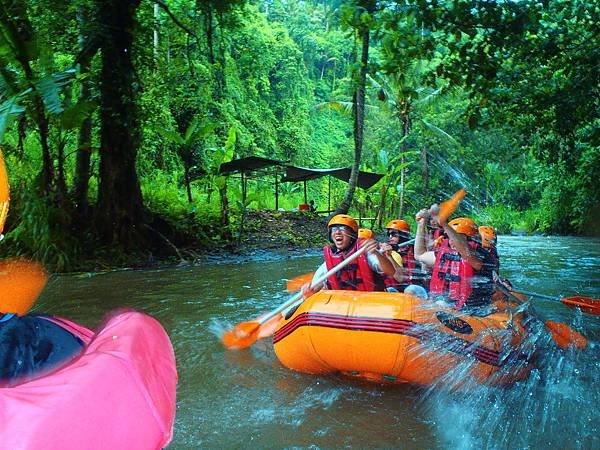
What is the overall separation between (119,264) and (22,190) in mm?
1905

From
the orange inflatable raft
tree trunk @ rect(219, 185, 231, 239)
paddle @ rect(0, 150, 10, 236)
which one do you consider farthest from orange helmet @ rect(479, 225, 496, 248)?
tree trunk @ rect(219, 185, 231, 239)

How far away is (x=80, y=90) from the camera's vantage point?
983cm

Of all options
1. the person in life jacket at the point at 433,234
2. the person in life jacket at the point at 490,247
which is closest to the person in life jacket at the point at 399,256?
the person in life jacket at the point at 433,234

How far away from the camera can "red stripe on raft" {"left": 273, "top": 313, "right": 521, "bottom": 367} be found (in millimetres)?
3555

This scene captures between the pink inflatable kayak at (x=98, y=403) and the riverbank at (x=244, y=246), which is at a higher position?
the pink inflatable kayak at (x=98, y=403)

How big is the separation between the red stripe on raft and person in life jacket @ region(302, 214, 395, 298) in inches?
37.9

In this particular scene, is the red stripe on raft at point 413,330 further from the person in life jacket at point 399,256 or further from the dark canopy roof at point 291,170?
the dark canopy roof at point 291,170

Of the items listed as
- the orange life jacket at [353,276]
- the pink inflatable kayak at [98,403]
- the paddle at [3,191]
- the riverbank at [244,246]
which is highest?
the paddle at [3,191]

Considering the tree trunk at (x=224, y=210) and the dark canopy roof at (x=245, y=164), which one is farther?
the tree trunk at (x=224, y=210)

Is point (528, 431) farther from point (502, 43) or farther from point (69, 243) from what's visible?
point (69, 243)

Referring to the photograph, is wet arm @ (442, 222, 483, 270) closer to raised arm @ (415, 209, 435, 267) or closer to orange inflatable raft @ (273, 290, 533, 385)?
orange inflatable raft @ (273, 290, 533, 385)

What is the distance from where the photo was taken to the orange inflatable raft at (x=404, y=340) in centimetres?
357

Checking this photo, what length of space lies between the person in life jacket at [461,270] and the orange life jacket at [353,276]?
0.56 m

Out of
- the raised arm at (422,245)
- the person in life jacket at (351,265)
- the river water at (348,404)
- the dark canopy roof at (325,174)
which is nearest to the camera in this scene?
the river water at (348,404)
